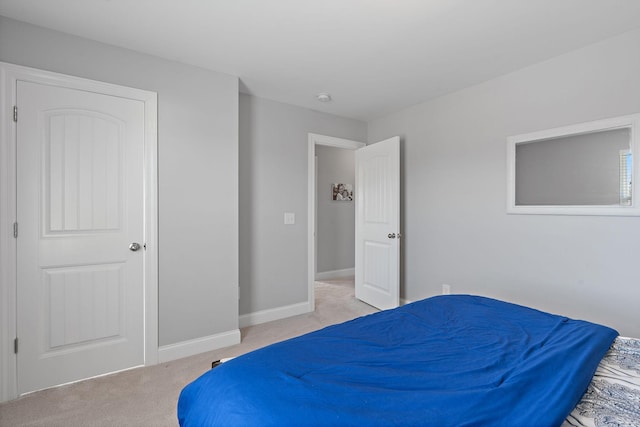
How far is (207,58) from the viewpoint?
2412 millimetres

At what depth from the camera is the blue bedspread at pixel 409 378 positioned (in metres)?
0.82

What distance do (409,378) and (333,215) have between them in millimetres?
4638

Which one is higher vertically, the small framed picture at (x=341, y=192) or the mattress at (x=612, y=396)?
the small framed picture at (x=341, y=192)

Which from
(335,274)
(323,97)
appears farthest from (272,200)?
(335,274)


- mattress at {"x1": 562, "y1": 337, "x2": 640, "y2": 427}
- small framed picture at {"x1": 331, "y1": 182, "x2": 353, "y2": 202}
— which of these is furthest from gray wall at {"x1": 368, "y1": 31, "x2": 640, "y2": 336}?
small framed picture at {"x1": 331, "y1": 182, "x2": 353, "y2": 202}

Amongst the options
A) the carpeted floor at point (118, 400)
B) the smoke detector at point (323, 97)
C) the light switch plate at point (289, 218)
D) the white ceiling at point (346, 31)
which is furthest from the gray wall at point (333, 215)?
the carpeted floor at point (118, 400)

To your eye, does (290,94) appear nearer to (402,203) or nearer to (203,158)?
(203,158)

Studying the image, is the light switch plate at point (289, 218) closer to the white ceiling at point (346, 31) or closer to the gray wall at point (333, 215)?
the white ceiling at point (346, 31)

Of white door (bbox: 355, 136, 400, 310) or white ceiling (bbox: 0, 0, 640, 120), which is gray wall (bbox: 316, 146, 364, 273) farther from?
white ceiling (bbox: 0, 0, 640, 120)

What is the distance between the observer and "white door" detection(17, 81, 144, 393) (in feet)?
6.44

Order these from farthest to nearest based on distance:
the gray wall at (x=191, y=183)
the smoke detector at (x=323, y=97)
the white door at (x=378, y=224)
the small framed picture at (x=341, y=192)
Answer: the small framed picture at (x=341, y=192) → the white door at (x=378, y=224) → the smoke detector at (x=323, y=97) → the gray wall at (x=191, y=183)

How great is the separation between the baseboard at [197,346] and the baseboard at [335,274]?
275 centimetres

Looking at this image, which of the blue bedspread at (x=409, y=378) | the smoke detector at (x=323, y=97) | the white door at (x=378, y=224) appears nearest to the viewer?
the blue bedspread at (x=409, y=378)

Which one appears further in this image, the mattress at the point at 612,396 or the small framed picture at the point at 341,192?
the small framed picture at the point at 341,192
